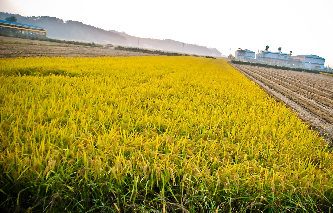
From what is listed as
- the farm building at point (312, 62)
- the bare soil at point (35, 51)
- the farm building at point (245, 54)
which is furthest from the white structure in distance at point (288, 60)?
the bare soil at point (35, 51)

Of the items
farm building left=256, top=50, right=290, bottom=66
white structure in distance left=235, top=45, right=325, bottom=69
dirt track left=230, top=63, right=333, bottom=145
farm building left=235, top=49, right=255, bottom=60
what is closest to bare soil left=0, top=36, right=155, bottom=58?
dirt track left=230, top=63, right=333, bottom=145

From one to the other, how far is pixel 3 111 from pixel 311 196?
379 centimetres

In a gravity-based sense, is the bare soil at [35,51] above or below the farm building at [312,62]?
below

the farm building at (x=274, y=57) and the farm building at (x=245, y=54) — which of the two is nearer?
the farm building at (x=274, y=57)

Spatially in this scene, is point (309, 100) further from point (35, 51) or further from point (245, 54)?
point (245, 54)

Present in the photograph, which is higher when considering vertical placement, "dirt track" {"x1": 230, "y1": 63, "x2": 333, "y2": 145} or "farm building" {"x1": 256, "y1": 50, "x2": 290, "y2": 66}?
"farm building" {"x1": 256, "y1": 50, "x2": 290, "y2": 66}

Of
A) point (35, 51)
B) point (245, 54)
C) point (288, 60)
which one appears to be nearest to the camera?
point (35, 51)

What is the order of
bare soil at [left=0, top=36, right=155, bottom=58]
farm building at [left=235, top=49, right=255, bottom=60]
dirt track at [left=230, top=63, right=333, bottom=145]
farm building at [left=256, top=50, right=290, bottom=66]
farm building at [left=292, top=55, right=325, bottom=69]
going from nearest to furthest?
1. dirt track at [left=230, top=63, right=333, bottom=145]
2. bare soil at [left=0, top=36, right=155, bottom=58]
3. farm building at [left=292, top=55, right=325, bottom=69]
4. farm building at [left=256, top=50, right=290, bottom=66]
5. farm building at [left=235, top=49, right=255, bottom=60]

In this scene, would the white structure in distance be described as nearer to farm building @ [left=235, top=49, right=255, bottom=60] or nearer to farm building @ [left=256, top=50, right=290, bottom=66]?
farm building @ [left=256, top=50, right=290, bottom=66]

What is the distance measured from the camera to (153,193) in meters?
1.61

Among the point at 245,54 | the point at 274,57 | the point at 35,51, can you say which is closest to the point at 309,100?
the point at 35,51

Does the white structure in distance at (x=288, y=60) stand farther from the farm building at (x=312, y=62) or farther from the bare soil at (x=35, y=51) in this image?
the bare soil at (x=35, y=51)

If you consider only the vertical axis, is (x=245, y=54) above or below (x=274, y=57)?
above

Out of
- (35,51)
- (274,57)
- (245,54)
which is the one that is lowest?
(35,51)
